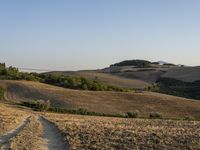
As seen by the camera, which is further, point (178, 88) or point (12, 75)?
point (178, 88)

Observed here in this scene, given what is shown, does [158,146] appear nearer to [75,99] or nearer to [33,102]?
[33,102]

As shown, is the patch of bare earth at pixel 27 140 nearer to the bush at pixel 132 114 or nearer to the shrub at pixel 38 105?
the bush at pixel 132 114

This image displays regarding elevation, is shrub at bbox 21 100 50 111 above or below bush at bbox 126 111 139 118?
above

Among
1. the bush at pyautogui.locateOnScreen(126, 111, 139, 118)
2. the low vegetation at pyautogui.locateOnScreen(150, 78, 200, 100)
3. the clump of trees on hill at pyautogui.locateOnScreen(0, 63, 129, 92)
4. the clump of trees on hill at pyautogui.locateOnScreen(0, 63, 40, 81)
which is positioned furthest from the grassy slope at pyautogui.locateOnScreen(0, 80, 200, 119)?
the low vegetation at pyautogui.locateOnScreen(150, 78, 200, 100)

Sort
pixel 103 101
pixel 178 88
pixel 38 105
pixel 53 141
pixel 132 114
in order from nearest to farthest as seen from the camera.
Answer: pixel 53 141 → pixel 132 114 → pixel 38 105 → pixel 103 101 → pixel 178 88

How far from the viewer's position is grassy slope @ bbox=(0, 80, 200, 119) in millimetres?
66938

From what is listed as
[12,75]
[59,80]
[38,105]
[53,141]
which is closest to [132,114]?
[38,105]

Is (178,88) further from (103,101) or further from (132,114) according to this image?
(132,114)

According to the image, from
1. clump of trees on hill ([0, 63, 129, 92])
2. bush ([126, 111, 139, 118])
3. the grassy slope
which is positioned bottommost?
bush ([126, 111, 139, 118])

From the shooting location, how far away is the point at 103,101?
72188 mm

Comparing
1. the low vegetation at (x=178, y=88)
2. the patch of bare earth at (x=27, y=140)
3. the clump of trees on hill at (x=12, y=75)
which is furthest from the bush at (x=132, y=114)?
the low vegetation at (x=178, y=88)

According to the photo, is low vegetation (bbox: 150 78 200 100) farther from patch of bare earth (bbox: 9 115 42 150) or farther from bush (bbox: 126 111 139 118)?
patch of bare earth (bbox: 9 115 42 150)

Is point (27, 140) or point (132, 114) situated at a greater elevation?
point (27, 140)

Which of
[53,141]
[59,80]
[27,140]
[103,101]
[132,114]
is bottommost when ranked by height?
[132,114]
